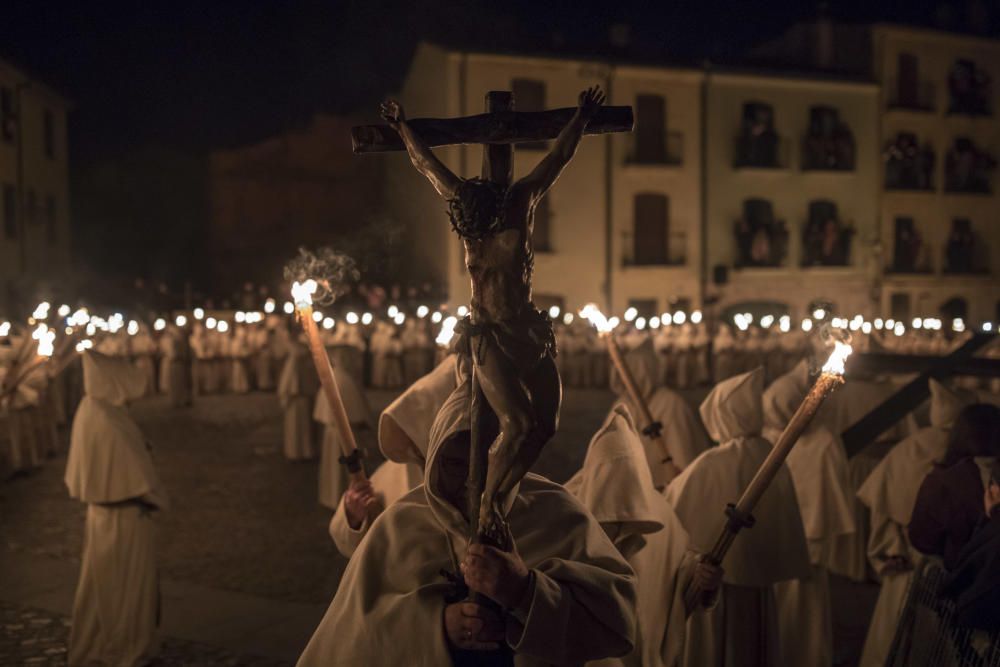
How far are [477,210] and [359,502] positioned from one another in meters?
2.02

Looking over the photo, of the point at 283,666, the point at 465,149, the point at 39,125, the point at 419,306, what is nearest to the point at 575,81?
the point at 465,149

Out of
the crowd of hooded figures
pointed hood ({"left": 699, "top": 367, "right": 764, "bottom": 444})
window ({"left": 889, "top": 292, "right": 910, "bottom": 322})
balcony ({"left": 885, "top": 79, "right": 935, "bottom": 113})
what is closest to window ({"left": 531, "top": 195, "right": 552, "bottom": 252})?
window ({"left": 889, "top": 292, "right": 910, "bottom": 322})

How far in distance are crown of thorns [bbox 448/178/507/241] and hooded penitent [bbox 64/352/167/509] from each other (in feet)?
16.5

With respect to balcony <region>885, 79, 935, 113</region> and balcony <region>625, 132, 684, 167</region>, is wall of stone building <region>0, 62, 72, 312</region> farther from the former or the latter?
balcony <region>885, 79, 935, 113</region>

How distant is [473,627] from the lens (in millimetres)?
2678

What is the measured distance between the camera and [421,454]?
4.03 metres

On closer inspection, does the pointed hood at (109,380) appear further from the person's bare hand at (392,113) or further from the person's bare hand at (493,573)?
the person's bare hand at (493,573)

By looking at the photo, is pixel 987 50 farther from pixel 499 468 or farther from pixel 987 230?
pixel 499 468

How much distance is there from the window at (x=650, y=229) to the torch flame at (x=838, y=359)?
95.0 feet

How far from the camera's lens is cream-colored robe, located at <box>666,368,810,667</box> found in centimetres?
505

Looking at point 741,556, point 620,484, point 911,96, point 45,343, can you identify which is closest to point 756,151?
point 911,96

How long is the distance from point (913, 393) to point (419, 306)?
850 inches

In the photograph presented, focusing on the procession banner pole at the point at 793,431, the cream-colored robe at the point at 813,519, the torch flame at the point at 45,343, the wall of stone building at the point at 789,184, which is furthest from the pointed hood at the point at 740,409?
the wall of stone building at the point at 789,184

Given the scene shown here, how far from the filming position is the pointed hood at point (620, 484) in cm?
422
